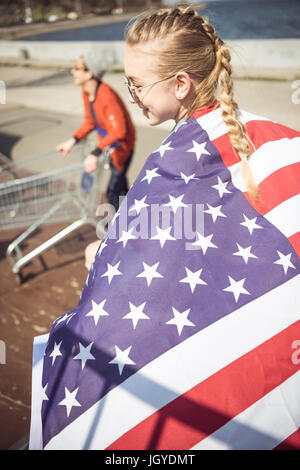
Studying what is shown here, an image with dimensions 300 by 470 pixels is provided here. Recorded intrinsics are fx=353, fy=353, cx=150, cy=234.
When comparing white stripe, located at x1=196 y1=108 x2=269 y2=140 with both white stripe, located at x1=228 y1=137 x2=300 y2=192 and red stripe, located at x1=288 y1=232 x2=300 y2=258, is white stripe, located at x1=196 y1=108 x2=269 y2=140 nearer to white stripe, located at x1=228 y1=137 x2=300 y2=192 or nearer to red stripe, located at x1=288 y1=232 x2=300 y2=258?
white stripe, located at x1=228 y1=137 x2=300 y2=192

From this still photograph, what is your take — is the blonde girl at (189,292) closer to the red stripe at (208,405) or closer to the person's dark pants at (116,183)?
the red stripe at (208,405)

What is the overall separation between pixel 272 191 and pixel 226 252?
37 cm

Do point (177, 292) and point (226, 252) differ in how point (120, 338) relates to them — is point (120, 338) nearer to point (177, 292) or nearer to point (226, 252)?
point (177, 292)

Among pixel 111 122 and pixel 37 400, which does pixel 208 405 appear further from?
pixel 111 122

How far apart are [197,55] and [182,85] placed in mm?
140

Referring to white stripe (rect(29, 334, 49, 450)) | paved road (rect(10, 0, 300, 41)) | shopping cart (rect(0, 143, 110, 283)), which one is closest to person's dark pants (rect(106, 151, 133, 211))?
shopping cart (rect(0, 143, 110, 283))

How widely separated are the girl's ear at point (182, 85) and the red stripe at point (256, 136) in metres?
0.25

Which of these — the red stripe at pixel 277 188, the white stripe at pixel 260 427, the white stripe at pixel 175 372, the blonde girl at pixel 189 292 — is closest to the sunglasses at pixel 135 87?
the blonde girl at pixel 189 292

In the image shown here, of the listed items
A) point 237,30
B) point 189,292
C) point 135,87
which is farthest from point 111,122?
point 237,30

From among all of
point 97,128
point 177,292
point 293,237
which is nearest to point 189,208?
point 177,292

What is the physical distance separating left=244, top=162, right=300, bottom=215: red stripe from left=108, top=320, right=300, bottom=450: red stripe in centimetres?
62

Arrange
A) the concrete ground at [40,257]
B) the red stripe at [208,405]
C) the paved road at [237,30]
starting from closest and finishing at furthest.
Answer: the red stripe at [208,405]
the concrete ground at [40,257]
the paved road at [237,30]

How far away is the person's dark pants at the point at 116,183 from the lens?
395 centimetres

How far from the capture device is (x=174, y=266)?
1.44 metres
